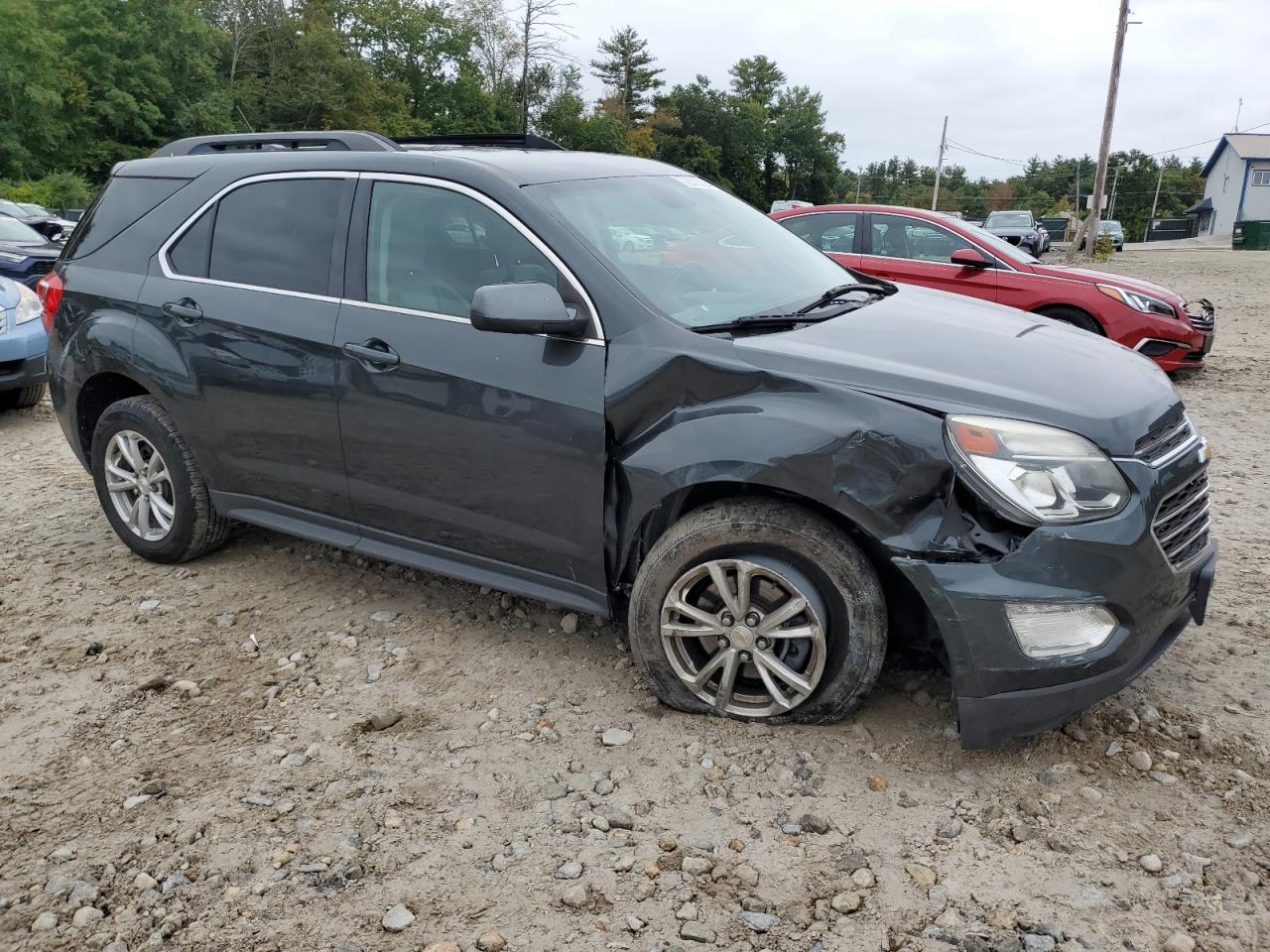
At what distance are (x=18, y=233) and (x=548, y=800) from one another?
12811 millimetres

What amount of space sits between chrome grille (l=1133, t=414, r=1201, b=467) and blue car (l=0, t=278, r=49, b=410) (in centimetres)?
758

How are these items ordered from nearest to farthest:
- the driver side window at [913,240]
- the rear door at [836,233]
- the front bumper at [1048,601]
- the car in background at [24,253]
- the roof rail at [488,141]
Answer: the front bumper at [1048,601], the roof rail at [488,141], the driver side window at [913,240], the rear door at [836,233], the car in background at [24,253]

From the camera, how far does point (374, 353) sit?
145 inches

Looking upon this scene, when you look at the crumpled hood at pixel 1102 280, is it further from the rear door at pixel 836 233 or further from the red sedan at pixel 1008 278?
the rear door at pixel 836 233

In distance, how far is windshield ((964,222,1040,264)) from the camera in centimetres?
909

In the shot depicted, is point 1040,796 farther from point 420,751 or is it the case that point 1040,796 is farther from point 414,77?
point 414,77

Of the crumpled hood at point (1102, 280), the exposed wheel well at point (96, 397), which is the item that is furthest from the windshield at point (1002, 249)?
the exposed wheel well at point (96, 397)

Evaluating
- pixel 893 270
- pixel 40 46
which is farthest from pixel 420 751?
pixel 40 46

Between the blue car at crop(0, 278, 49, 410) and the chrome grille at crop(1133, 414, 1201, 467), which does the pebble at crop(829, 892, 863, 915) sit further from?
the blue car at crop(0, 278, 49, 410)

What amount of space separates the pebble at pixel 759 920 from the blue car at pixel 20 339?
722cm

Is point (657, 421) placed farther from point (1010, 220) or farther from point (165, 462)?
point (1010, 220)

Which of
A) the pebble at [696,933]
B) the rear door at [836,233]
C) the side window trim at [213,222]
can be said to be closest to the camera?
the pebble at [696,933]

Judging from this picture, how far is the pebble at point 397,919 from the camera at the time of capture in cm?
249

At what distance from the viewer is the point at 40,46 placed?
46812 millimetres
